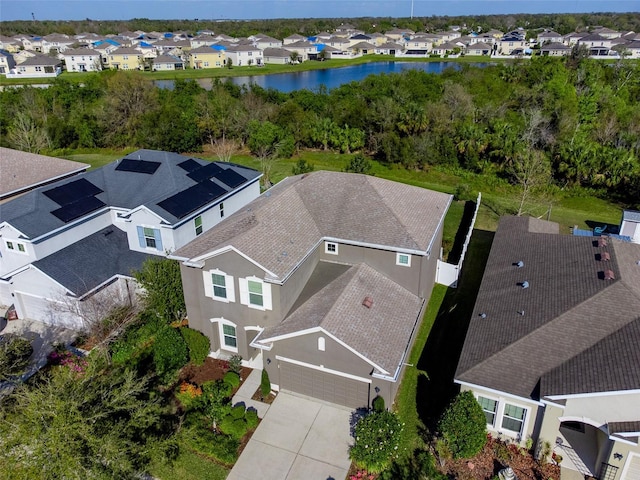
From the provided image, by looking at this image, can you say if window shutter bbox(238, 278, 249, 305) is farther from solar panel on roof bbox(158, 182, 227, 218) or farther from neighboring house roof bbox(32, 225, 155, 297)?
solar panel on roof bbox(158, 182, 227, 218)

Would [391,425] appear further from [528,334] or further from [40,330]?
[40,330]

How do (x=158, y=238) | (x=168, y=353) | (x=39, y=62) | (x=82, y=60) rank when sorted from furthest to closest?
1. (x=82, y=60)
2. (x=39, y=62)
3. (x=158, y=238)
4. (x=168, y=353)

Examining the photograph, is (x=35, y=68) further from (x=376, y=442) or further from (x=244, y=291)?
(x=376, y=442)

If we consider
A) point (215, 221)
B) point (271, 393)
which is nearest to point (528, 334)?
point (271, 393)

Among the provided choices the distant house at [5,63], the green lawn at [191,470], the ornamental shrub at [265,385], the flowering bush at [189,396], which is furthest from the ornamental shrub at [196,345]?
the distant house at [5,63]

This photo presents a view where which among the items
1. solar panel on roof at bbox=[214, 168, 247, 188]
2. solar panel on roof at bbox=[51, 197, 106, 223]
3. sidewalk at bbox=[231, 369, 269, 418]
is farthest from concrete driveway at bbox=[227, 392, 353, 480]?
solar panel on roof at bbox=[51, 197, 106, 223]

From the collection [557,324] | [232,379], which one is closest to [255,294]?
[232,379]

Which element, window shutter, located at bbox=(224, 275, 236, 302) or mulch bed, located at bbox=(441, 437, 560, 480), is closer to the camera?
mulch bed, located at bbox=(441, 437, 560, 480)
